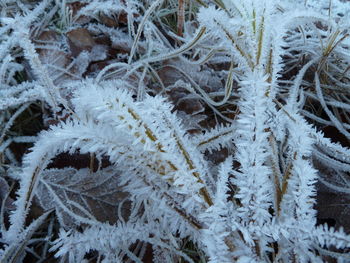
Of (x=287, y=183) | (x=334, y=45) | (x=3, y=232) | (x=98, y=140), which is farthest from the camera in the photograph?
(x=334, y=45)

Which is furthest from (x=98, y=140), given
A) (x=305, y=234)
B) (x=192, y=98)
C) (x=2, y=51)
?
(x=2, y=51)

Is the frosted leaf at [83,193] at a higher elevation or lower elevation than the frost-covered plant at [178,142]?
lower

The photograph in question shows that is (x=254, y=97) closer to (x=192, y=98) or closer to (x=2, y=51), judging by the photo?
(x=192, y=98)

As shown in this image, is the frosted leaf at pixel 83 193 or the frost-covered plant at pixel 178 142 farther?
the frosted leaf at pixel 83 193

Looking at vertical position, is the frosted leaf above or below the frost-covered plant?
below

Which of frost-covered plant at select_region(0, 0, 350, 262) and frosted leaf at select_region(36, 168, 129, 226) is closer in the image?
frost-covered plant at select_region(0, 0, 350, 262)

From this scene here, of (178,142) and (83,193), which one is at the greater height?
(178,142)

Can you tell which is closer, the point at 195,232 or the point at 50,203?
Answer: the point at 195,232

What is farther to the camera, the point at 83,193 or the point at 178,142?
the point at 83,193
